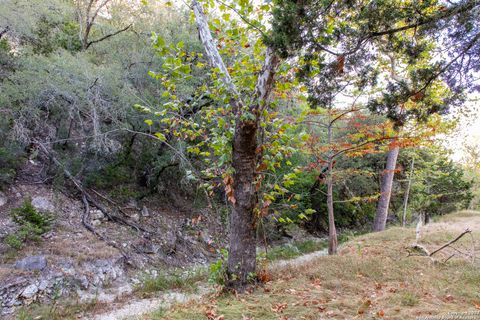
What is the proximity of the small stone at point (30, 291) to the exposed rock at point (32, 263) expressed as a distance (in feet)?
1.40

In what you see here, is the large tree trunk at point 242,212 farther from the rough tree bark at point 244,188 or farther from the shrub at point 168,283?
the shrub at point 168,283

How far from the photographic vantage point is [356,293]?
3.70m

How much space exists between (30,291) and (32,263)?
0.64 metres

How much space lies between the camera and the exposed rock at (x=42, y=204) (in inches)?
283

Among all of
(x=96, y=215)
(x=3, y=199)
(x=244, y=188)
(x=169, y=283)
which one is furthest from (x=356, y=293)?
(x=3, y=199)

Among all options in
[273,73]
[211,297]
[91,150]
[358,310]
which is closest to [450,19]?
[273,73]

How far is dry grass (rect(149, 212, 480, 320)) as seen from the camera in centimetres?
292

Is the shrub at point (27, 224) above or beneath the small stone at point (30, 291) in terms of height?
above

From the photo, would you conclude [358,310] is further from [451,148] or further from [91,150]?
[451,148]

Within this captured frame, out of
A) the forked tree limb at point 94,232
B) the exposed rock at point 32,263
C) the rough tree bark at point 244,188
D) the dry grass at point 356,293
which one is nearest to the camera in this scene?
the dry grass at point 356,293

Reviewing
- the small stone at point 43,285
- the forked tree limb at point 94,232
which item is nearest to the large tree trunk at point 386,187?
the forked tree limb at point 94,232

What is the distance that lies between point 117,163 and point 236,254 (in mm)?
6640

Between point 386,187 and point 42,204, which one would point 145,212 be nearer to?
point 42,204

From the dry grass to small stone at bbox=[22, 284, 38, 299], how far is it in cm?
317
